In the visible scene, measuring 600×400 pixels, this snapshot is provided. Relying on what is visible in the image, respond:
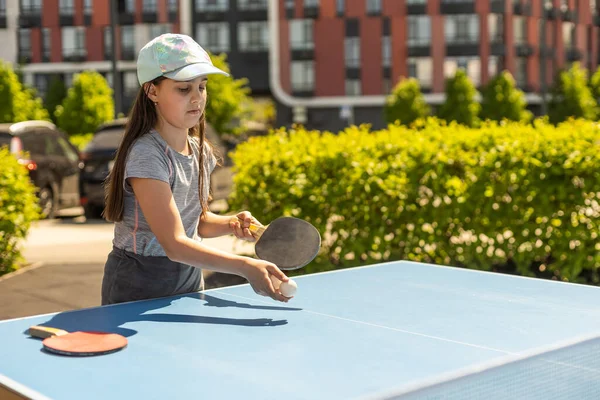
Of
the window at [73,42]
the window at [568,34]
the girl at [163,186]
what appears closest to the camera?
the girl at [163,186]

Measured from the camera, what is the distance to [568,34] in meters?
65.8

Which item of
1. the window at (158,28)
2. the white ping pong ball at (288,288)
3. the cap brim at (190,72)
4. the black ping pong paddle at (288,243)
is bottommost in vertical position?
the white ping pong ball at (288,288)

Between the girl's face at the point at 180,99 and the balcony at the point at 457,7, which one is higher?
the balcony at the point at 457,7

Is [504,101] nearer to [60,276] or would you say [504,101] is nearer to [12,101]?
[12,101]

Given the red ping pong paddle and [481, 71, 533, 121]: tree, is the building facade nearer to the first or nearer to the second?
[481, 71, 533, 121]: tree

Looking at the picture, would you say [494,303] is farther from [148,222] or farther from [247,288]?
[148,222]

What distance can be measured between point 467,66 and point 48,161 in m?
47.0

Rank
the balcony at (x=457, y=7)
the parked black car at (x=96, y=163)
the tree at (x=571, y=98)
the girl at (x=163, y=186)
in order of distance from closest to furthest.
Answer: the girl at (x=163, y=186) → the parked black car at (x=96, y=163) → the tree at (x=571, y=98) → the balcony at (x=457, y=7)

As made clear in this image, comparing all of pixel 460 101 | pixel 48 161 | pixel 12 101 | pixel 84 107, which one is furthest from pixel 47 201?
pixel 460 101

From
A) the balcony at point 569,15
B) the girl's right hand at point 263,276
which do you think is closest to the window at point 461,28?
the balcony at point 569,15

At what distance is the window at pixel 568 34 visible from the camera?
65.2 meters

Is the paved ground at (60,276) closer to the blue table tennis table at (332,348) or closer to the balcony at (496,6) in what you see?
the blue table tennis table at (332,348)

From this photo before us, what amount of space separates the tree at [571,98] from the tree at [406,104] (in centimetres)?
820

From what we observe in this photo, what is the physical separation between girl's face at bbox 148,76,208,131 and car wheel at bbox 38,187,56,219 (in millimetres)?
12300
